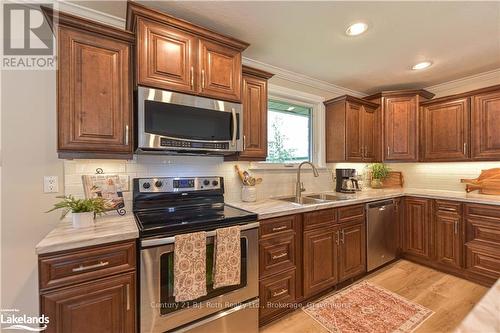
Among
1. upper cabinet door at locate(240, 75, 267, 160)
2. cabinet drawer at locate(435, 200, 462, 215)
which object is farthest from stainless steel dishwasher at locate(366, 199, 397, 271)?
upper cabinet door at locate(240, 75, 267, 160)

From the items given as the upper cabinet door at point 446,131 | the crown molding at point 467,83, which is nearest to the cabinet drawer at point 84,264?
the upper cabinet door at point 446,131

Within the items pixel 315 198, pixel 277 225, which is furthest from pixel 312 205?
pixel 315 198

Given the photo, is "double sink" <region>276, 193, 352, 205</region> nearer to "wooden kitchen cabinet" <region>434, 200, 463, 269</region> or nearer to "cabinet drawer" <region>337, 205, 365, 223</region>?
"cabinet drawer" <region>337, 205, 365, 223</region>

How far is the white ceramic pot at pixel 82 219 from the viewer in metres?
Result: 1.42

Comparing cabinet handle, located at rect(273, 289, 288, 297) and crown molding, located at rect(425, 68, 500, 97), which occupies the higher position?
crown molding, located at rect(425, 68, 500, 97)

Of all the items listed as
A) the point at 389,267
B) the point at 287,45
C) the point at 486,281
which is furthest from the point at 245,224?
the point at 486,281

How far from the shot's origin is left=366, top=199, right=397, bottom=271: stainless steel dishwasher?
8.71 feet

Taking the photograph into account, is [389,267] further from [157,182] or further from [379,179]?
[157,182]

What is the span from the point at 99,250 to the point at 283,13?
2032 mm

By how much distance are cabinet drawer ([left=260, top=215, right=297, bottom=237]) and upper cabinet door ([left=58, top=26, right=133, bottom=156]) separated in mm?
1165

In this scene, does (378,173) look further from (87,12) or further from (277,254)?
(87,12)

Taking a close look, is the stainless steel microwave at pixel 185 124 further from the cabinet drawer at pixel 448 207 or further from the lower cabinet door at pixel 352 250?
the cabinet drawer at pixel 448 207

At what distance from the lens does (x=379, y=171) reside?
3.57 m

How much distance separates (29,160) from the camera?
5.24ft
